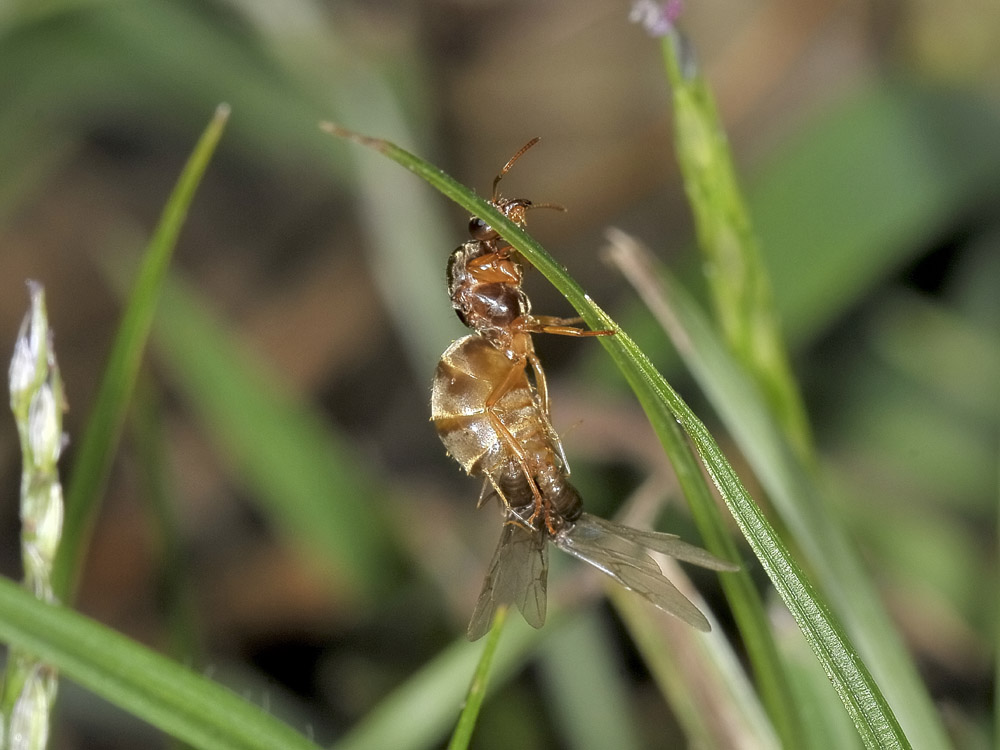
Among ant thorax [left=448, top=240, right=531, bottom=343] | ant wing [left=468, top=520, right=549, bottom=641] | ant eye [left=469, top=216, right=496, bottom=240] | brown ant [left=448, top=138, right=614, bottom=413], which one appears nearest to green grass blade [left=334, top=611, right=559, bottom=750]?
ant wing [left=468, top=520, right=549, bottom=641]

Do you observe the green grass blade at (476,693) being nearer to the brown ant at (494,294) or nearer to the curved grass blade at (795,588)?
the curved grass blade at (795,588)

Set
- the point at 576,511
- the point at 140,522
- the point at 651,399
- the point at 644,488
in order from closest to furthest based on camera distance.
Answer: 1. the point at 651,399
2. the point at 576,511
3. the point at 644,488
4. the point at 140,522

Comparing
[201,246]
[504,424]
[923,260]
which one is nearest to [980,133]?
[923,260]

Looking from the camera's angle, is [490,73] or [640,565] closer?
[640,565]

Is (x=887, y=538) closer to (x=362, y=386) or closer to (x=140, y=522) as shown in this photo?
(x=362, y=386)

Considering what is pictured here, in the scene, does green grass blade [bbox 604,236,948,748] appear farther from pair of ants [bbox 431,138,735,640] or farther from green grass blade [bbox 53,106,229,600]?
green grass blade [bbox 53,106,229,600]

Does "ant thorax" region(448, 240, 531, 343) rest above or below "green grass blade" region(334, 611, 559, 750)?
above

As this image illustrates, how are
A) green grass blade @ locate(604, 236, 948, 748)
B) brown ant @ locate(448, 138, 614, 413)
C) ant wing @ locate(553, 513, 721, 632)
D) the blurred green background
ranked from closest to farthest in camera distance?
ant wing @ locate(553, 513, 721, 632) < green grass blade @ locate(604, 236, 948, 748) < brown ant @ locate(448, 138, 614, 413) < the blurred green background
